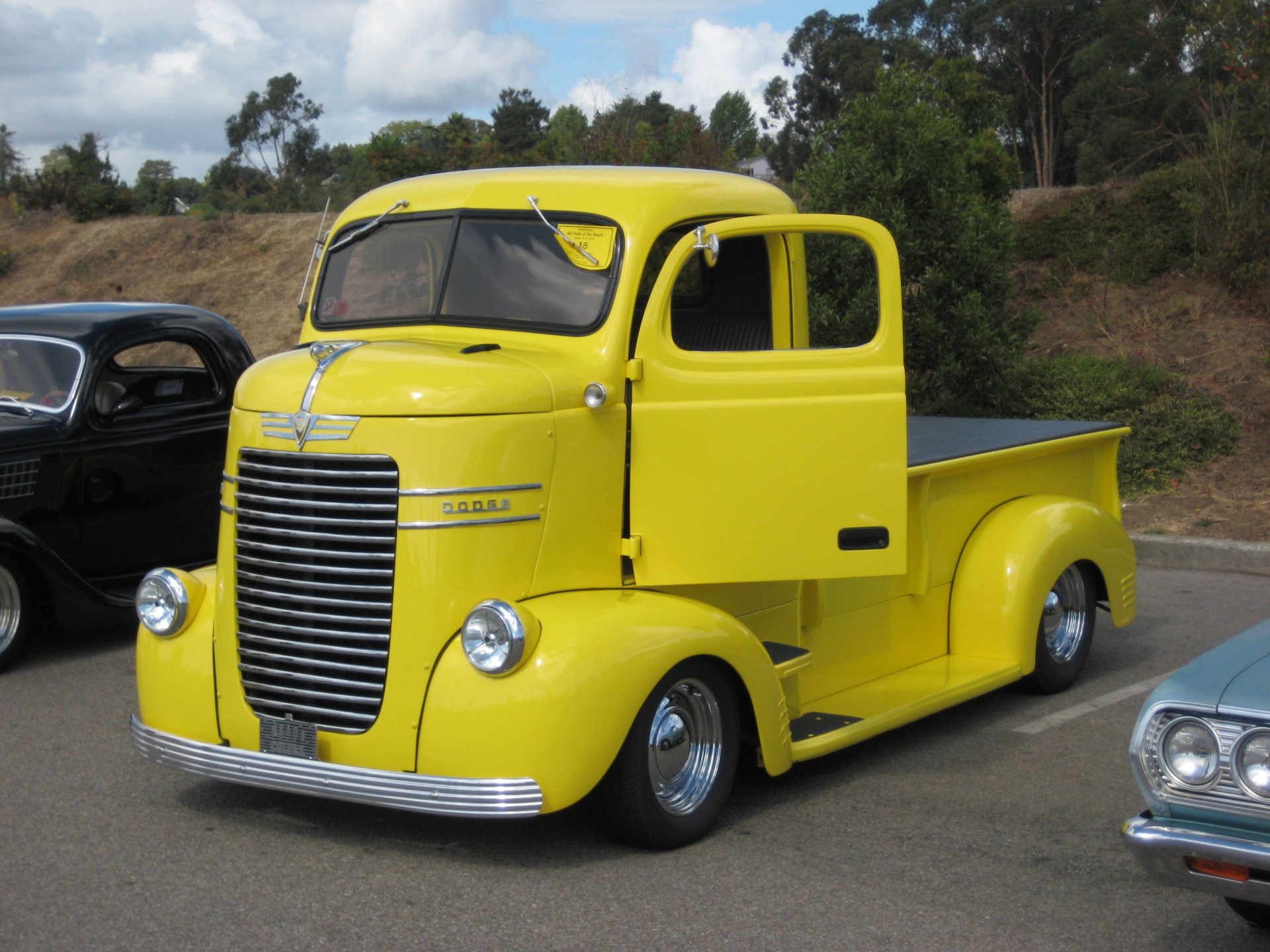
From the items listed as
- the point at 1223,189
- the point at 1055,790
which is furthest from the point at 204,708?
the point at 1223,189

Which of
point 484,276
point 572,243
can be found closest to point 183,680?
point 484,276

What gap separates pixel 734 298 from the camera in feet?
18.7

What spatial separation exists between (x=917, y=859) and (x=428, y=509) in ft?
6.54

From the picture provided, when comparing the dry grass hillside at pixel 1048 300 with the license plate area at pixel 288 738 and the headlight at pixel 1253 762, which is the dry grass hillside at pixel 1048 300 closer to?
the headlight at pixel 1253 762

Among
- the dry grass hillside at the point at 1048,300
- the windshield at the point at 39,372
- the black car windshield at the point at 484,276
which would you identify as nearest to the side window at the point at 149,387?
the windshield at the point at 39,372

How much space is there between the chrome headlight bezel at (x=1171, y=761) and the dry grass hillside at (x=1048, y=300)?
728 cm

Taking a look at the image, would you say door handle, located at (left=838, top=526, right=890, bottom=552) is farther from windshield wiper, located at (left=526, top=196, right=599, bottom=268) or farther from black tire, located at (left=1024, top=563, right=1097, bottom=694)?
black tire, located at (left=1024, top=563, right=1097, bottom=694)

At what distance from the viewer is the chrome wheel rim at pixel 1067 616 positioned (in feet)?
21.7

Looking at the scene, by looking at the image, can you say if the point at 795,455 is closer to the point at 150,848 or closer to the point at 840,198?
the point at 150,848

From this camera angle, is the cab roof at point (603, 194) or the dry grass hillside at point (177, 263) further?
the dry grass hillside at point (177, 263)

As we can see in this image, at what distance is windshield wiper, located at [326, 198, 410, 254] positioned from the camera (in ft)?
18.1

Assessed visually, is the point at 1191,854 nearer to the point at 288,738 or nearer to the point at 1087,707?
the point at 288,738

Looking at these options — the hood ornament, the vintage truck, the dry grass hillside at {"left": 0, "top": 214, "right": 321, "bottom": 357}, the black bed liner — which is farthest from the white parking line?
the dry grass hillside at {"left": 0, "top": 214, "right": 321, "bottom": 357}

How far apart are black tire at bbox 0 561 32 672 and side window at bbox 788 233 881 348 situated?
6.27 m
